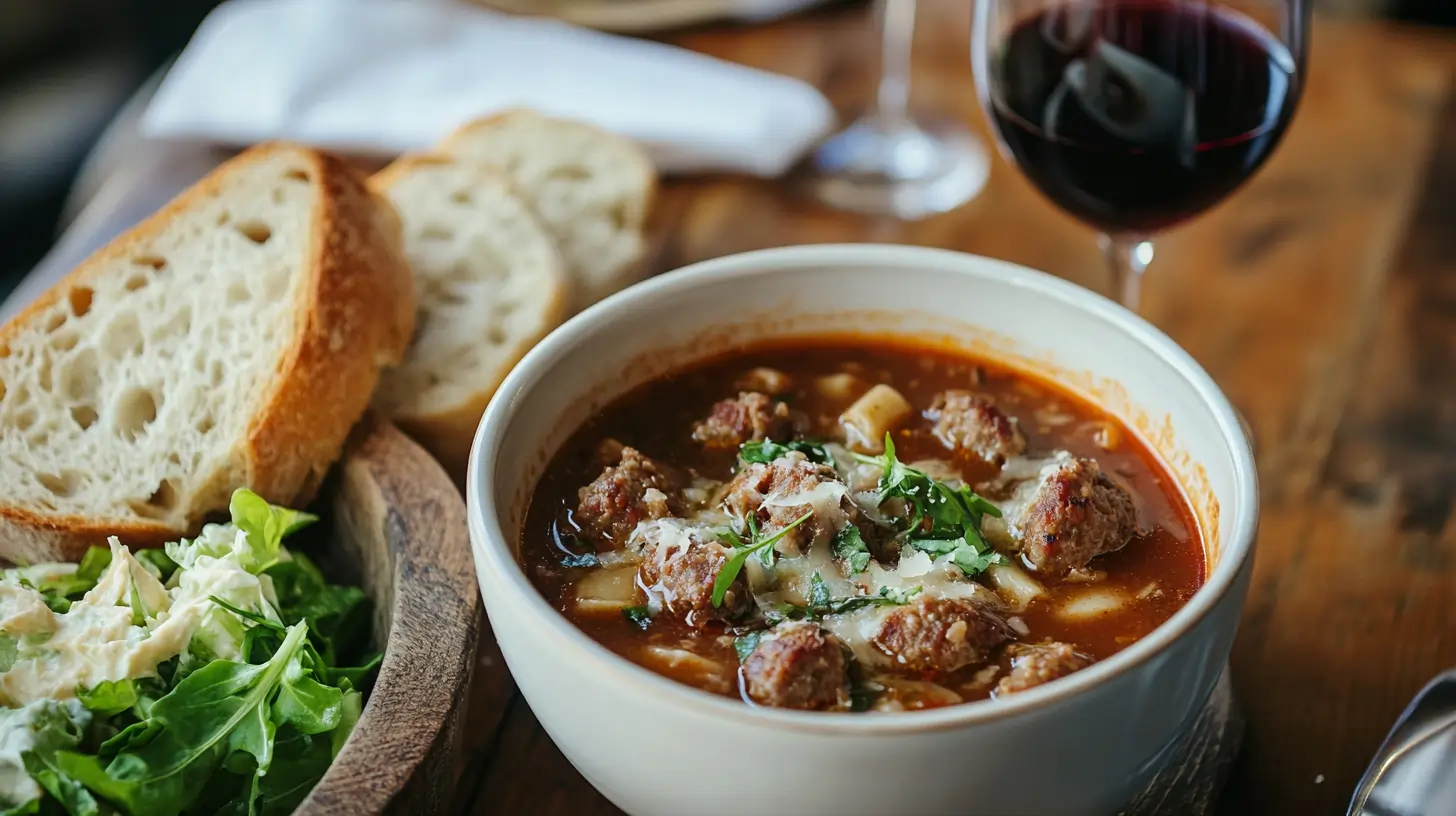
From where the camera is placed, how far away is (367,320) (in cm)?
246

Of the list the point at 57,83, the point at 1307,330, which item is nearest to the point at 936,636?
the point at 1307,330

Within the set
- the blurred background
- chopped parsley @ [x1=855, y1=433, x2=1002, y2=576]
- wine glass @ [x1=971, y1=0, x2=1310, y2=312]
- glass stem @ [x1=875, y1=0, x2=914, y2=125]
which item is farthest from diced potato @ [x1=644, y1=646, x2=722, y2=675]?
the blurred background

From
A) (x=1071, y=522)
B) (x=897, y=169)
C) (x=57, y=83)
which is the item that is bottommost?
(x=57, y=83)

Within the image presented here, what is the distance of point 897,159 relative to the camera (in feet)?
11.9

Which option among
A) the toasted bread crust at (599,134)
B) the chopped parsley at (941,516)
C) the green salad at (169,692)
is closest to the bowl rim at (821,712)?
the chopped parsley at (941,516)

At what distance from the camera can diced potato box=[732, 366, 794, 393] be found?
2.30 meters

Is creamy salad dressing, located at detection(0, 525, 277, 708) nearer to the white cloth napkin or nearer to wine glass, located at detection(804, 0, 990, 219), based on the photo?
the white cloth napkin

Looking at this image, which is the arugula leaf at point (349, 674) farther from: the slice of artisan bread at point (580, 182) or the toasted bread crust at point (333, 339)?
the slice of artisan bread at point (580, 182)

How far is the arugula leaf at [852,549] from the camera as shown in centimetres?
186

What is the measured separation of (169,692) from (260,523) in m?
0.30

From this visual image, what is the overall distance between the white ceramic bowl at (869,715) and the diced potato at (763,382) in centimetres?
7

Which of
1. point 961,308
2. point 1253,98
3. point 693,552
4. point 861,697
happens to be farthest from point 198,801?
point 1253,98

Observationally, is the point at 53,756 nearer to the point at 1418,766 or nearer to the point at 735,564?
the point at 735,564

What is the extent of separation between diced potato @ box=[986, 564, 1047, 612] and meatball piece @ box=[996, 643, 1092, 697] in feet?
0.45
